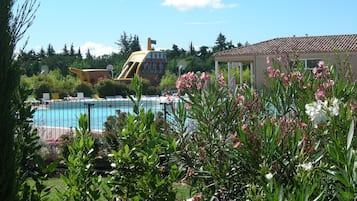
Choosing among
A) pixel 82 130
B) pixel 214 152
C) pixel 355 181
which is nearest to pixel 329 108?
pixel 355 181

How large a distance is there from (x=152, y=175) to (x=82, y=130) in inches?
23.1

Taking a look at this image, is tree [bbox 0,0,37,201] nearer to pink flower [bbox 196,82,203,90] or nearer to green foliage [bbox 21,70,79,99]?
pink flower [bbox 196,82,203,90]

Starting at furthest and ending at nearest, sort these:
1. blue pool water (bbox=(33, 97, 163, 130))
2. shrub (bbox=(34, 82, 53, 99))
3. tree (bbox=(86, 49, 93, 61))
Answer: tree (bbox=(86, 49, 93, 61)) < shrub (bbox=(34, 82, 53, 99)) < blue pool water (bbox=(33, 97, 163, 130))

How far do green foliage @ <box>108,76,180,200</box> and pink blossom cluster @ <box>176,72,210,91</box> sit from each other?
345mm

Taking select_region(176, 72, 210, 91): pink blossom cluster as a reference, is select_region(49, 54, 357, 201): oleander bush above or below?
below

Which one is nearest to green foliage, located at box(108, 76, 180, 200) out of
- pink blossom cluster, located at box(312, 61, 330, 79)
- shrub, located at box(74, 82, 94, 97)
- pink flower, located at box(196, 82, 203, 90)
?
pink flower, located at box(196, 82, 203, 90)

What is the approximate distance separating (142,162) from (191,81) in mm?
729

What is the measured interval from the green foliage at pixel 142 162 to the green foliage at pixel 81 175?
145 mm

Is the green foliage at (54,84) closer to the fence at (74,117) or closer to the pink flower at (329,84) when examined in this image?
the fence at (74,117)

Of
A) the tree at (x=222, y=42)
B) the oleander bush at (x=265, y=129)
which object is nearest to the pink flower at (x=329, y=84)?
the oleander bush at (x=265, y=129)

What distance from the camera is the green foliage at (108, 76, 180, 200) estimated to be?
3367 millimetres

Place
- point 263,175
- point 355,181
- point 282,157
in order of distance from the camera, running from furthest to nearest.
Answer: point 282,157, point 263,175, point 355,181

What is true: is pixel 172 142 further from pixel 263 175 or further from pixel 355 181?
pixel 355 181

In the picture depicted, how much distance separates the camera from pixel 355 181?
2195mm
